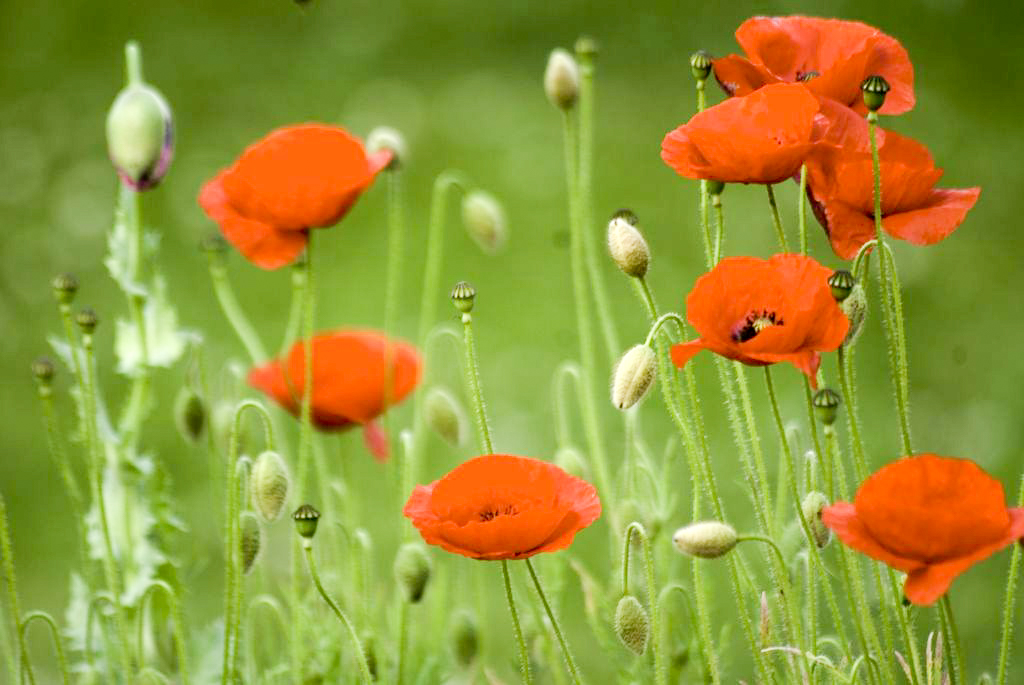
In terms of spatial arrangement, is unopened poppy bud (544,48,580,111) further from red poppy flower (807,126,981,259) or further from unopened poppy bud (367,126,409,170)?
red poppy flower (807,126,981,259)

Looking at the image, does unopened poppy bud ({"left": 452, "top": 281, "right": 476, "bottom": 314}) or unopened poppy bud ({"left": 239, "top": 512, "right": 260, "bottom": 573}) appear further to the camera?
unopened poppy bud ({"left": 239, "top": 512, "right": 260, "bottom": 573})

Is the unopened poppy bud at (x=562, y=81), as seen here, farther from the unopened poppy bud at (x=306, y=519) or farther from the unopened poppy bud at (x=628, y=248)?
the unopened poppy bud at (x=306, y=519)

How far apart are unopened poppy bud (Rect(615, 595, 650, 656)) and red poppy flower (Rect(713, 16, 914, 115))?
1.08 ft

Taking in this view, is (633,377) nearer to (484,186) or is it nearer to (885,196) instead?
(885,196)

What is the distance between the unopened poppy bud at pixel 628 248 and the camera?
36.3 inches

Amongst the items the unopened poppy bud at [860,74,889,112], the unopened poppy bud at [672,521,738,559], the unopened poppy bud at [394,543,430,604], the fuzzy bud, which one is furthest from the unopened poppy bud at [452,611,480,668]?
the unopened poppy bud at [860,74,889,112]

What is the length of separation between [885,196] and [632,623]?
0.31m

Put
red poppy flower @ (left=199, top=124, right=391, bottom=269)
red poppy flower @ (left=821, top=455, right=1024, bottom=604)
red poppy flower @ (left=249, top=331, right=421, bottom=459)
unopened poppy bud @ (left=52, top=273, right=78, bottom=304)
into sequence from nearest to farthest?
red poppy flower @ (left=821, top=455, right=1024, bottom=604)
unopened poppy bud @ (left=52, top=273, right=78, bottom=304)
red poppy flower @ (left=199, top=124, right=391, bottom=269)
red poppy flower @ (left=249, top=331, right=421, bottom=459)

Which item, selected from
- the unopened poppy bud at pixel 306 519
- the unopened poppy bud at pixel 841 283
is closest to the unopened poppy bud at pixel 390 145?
the unopened poppy bud at pixel 306 519

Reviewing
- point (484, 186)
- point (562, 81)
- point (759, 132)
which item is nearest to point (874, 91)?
point (759, 132)

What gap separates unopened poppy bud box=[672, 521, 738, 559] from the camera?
2.62 feet

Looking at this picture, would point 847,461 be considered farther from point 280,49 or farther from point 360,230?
point 280,49

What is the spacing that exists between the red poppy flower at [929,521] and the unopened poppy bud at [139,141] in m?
0.62

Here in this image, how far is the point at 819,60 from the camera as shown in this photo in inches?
38.6
